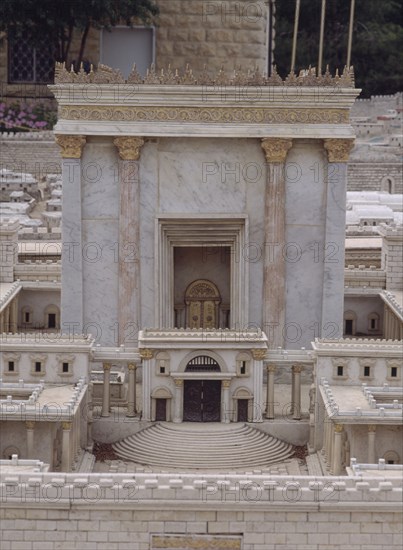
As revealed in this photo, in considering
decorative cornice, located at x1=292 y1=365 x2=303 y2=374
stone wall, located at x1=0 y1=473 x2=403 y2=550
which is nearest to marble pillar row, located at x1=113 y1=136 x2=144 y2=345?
decorative cornice, located at x1=292 y1=365 x2=303 y2=374

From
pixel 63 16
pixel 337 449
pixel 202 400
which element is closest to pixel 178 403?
pixel 202 400

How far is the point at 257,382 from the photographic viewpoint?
49.9m

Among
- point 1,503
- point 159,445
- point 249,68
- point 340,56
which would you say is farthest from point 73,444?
point 340,56

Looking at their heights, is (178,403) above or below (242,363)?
below

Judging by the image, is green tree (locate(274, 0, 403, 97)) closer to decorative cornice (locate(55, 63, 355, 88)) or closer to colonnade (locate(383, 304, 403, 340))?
colonnade (locate(383, 304, 403, 340))

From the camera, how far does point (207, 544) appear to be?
40969 mm

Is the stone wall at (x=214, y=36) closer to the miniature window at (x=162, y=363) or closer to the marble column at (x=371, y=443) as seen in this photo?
the miniature window at (x=162, y=363)

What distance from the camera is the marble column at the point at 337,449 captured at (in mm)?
46172

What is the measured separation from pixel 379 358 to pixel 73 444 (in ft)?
31.1

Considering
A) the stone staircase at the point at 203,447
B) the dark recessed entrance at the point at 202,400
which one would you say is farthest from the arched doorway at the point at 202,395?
the stone staircase at the point at 203,447

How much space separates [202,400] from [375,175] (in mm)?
42585

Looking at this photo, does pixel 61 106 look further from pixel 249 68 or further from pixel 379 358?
pixel 249 68

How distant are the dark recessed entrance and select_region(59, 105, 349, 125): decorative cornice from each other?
8.88 meters

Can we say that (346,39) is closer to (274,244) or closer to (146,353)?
(274,244)
